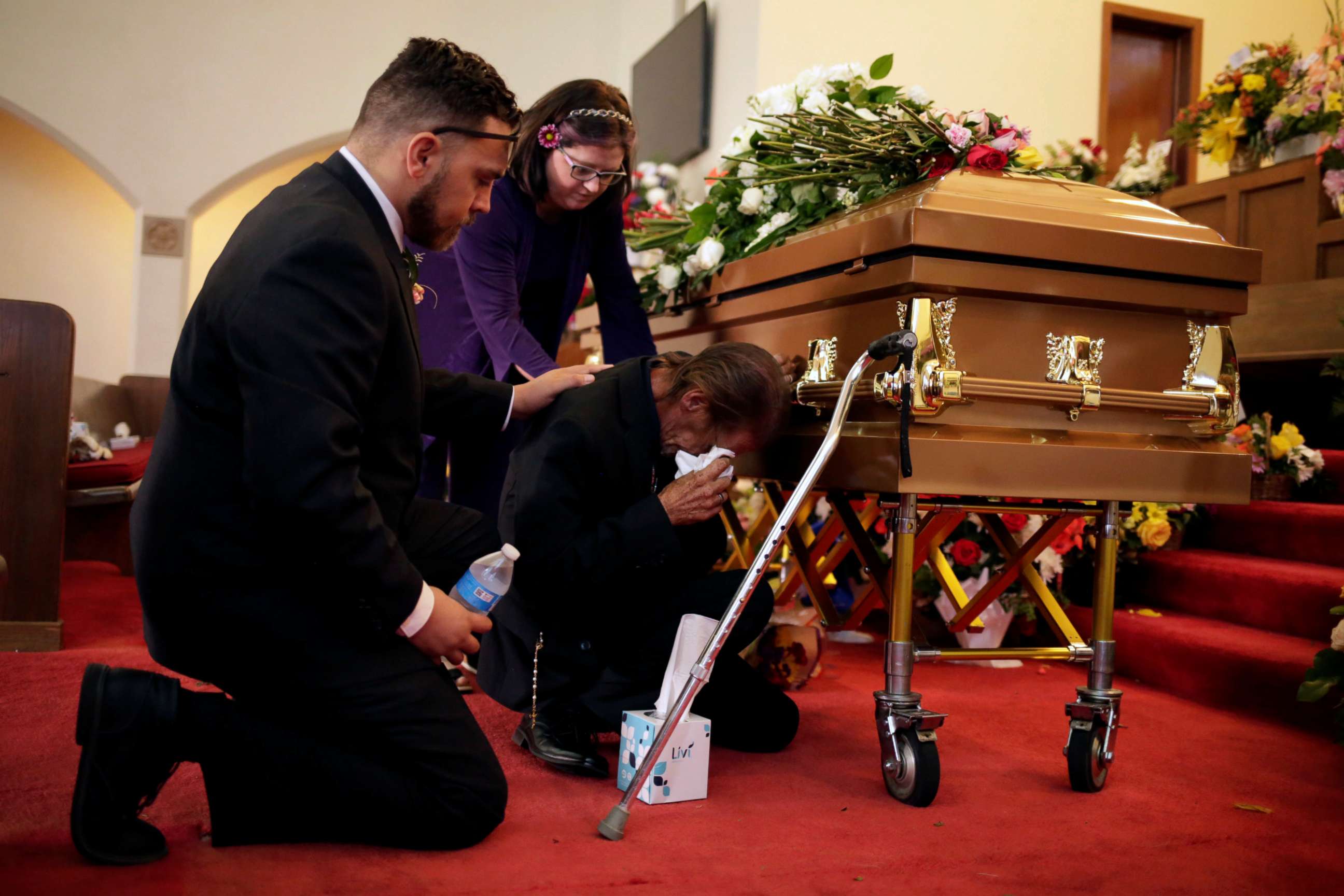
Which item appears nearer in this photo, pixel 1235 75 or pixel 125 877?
pixel 125 877

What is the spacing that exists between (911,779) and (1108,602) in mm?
601

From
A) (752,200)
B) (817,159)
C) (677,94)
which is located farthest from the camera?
(677,94)

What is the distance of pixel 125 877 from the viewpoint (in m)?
1.54

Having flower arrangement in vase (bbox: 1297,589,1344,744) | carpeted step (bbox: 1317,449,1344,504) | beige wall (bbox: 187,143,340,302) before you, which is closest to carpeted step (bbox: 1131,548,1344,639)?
carpeted step (bbox: 1317,449,1344,504)

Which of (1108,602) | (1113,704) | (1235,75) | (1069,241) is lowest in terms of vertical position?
(1113,704)

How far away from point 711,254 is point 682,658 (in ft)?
4.58

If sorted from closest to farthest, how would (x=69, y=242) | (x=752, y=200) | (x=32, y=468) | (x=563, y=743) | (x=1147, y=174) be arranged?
(x=563, y=743)
(x=752, y=200)
(x=32, y=468)
(x=1147, y=174)
(x=69, y=242)

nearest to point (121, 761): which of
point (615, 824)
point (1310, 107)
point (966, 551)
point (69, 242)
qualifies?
point (615, 824)

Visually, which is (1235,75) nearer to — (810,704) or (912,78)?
(912,78)

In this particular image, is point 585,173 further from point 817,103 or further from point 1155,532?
point 1155,532

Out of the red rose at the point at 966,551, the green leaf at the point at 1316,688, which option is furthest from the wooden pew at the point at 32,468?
the green leaf at the point at 1316,688

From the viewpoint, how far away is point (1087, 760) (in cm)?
216

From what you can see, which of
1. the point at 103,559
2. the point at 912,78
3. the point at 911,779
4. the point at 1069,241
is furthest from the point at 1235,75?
the point at 103,559

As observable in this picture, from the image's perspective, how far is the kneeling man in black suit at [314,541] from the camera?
1534mm
